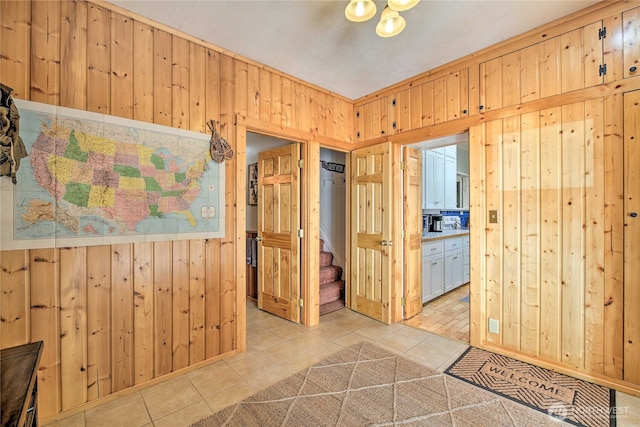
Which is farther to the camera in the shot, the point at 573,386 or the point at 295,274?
the point at 295,274

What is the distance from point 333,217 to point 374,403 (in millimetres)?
2978

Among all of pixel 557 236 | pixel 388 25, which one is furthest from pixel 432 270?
pixel 388 25

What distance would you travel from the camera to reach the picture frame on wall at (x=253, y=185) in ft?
15.6

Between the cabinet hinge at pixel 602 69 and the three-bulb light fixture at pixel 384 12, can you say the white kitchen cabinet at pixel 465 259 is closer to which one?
the cabinet hinge at pixel 602 69

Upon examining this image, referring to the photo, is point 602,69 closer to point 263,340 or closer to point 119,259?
point 263,340

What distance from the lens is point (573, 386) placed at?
214 cm

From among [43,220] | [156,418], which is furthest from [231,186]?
[156,418]

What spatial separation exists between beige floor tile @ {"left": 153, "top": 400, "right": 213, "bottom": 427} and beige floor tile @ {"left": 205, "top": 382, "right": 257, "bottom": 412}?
5 centimetres

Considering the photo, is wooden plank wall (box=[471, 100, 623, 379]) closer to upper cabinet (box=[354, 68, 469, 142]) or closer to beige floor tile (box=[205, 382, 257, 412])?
upper cabinet (box=[354, 68, 469, 142])

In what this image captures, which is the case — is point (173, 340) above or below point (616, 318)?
below

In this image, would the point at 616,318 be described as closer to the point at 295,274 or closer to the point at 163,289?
the point at 295,274

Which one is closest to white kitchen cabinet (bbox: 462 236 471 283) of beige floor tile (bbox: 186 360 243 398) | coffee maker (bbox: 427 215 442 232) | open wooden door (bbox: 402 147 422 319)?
coffee maker (bbox: 427 215 442 232)

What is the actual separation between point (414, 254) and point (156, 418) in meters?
3.05

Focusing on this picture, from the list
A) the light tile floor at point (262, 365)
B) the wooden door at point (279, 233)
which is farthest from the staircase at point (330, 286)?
the wooden door at point (279, 233)
